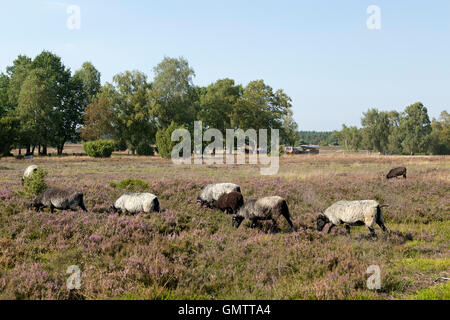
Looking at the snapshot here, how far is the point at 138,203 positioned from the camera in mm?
12258

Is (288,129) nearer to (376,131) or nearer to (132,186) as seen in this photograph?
(376,131)

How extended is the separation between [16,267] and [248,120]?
69.3m

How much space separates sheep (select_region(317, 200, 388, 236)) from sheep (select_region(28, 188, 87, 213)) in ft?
29.6

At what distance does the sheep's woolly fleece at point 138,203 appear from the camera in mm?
12106

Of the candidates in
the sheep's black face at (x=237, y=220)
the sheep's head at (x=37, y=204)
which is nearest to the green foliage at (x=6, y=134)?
the sheep's head at (x=37, y=204)

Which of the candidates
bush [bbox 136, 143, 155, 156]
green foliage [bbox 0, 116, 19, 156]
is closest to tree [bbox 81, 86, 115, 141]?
bush [bbox 136, 143, 155, 156]

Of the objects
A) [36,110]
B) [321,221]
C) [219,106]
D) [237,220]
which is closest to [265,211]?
[237,220]

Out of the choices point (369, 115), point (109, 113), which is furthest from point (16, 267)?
point (369, 115)

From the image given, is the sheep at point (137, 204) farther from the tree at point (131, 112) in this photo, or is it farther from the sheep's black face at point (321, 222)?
the tree at point (131, 112)

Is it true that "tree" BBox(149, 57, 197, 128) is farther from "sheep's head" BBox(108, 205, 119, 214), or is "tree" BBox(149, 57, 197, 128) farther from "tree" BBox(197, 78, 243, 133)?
"sheep's head" BBox(108, 205, 119, 214)

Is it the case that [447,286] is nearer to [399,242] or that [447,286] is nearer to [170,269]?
[399,242]

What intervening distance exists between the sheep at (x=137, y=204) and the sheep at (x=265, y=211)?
10.5ft

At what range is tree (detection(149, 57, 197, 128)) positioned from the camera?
68.0 metres

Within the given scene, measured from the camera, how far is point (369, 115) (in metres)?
103
